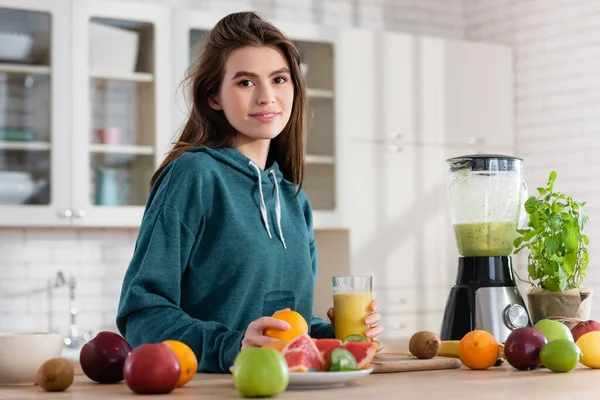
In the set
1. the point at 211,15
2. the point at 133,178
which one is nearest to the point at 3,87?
the point at 133,178

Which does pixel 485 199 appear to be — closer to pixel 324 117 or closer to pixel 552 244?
pixel 552 244

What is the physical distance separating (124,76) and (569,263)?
2.79 metres

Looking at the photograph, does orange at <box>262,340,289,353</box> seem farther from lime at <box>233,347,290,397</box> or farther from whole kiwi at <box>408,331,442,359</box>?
whole kiwi at <box>408,331,442,359</box>

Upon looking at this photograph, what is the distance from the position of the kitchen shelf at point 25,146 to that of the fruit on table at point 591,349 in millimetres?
3004

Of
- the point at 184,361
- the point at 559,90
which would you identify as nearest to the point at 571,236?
the point at 184,361

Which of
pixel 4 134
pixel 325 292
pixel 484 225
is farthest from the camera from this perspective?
pixel 325 292

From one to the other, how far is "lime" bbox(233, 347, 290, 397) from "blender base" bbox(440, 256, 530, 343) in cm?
94

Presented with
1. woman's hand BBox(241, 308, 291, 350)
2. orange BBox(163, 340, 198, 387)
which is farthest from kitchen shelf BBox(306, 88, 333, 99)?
orange BBox(163, 340, 198, 387)

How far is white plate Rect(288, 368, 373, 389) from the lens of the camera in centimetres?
146

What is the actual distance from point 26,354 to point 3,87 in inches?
115

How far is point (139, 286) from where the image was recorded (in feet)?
6.09

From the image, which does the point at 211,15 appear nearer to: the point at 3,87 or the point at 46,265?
the point at 3,87

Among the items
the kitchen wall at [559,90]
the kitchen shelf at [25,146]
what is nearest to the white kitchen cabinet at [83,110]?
the kitchen shelf at [25,146]

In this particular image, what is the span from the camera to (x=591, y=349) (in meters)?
1.89
